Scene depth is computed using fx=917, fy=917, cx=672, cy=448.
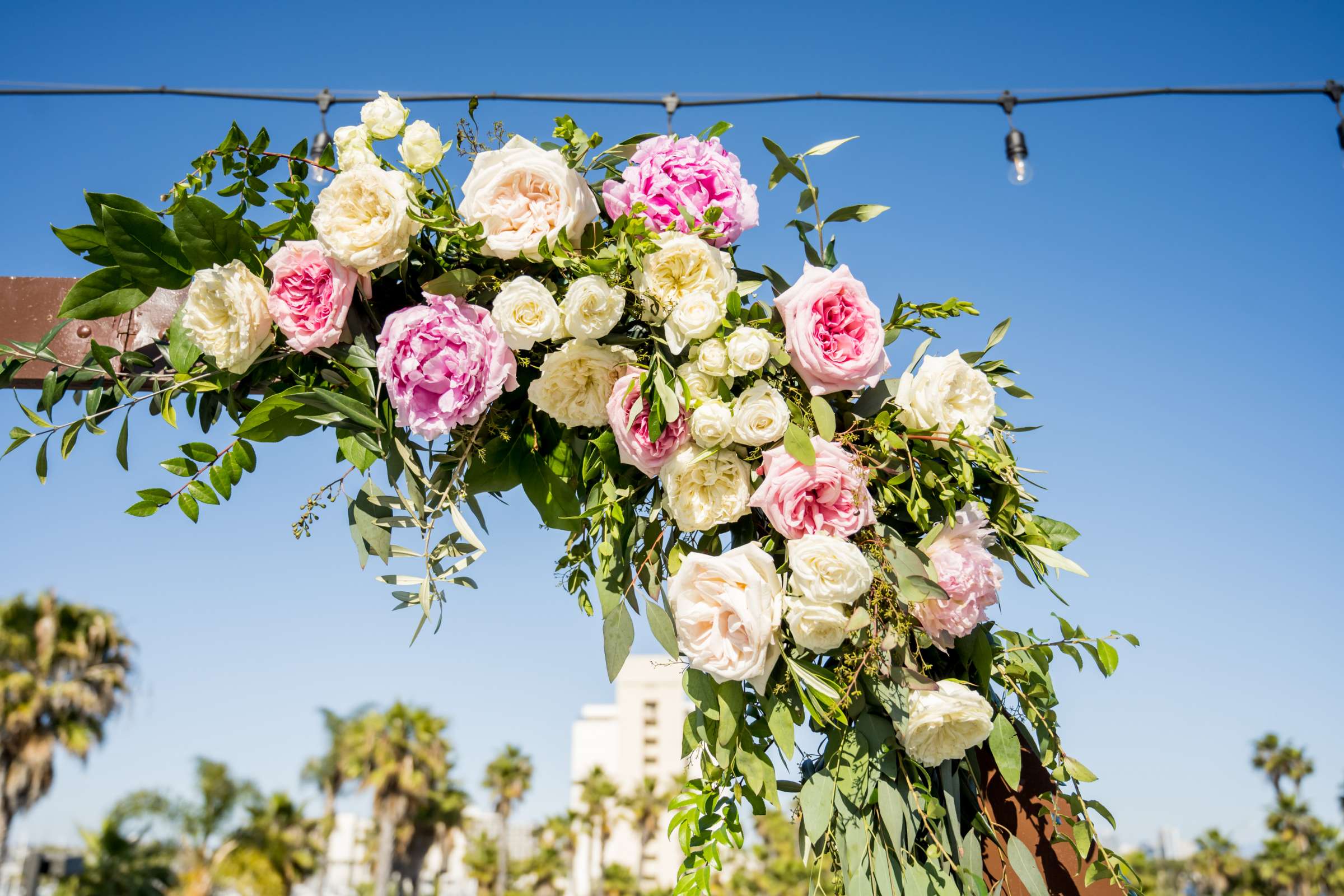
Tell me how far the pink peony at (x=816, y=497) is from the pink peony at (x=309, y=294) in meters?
0.85

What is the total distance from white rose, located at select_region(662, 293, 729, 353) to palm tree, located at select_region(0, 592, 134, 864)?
22383 mm

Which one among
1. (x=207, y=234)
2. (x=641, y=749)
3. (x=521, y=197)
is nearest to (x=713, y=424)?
(x=521, y=197)

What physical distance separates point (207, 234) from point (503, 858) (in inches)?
1546

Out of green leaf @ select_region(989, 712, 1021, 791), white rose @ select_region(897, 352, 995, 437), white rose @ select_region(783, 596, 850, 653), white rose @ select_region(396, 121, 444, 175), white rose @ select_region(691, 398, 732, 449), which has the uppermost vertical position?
white rose @ select_region(396, 121, 444, 175)

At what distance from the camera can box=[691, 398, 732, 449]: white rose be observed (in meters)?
1.60

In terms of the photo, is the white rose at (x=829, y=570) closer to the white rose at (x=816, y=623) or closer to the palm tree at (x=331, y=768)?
the white rose at (x=816, y=623)

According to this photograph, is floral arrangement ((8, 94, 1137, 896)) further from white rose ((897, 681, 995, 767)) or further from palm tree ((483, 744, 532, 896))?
palm tree ((483, 744, 532, 896))

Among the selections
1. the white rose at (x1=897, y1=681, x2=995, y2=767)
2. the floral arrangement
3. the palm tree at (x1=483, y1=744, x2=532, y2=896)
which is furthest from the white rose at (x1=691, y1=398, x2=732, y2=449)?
the palm tree at (x1=483, y1=744, x2=532, y2=896)

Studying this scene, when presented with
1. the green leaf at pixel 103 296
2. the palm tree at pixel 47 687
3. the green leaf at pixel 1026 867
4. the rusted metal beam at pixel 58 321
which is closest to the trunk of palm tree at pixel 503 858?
the palm tree at pixel 47 687

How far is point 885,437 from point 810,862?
0.78m

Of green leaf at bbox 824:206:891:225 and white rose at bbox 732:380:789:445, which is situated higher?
green leaf at bbox 824:206:891:225

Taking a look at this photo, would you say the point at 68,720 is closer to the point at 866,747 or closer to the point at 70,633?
the point at 70,633

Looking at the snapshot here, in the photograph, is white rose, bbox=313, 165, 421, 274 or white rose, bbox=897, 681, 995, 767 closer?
white rose, bbox=897, 681, 995, 767

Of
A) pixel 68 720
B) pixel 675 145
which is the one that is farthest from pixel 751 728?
pixel 68 720
